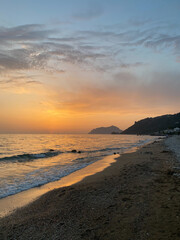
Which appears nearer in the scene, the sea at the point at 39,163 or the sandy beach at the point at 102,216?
the sandy beach at the point at 102,216

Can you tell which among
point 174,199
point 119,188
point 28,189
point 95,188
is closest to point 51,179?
point 28,189

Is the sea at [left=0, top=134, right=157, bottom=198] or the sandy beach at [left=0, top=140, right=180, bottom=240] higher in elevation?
the sandy beach at [left=0, top=140, right=180, bottom=240]

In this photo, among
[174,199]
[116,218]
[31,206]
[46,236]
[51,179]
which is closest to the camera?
[46,236]

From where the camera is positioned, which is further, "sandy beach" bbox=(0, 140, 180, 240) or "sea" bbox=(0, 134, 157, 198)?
"sea" bbox=(0, 134, 157, 198)

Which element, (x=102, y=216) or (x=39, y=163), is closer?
(x=102, y=216)

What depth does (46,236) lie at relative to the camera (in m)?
4.87

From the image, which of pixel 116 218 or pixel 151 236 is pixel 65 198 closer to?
pixel 116 218

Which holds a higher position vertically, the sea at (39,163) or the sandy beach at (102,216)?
the sandy beach at (102,216)

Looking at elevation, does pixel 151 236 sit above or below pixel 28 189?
above

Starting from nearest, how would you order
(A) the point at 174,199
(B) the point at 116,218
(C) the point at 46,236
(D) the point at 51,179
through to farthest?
(C) the point at 46,236
(B) the point at 116,218
(A) the point at 174,199
(D) the point at 51,179

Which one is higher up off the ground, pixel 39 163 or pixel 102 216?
pixel 102 216

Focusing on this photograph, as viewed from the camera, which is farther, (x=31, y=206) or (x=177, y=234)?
(x=31, y=206)

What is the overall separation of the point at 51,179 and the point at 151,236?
995cm

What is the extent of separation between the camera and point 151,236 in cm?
456
